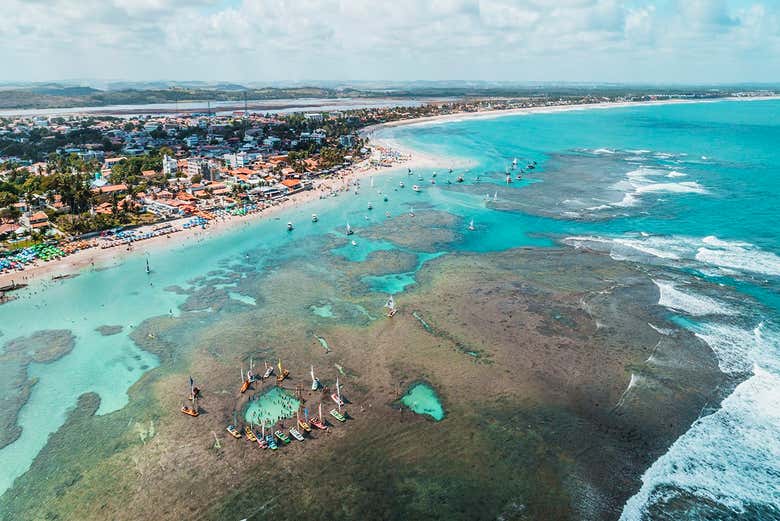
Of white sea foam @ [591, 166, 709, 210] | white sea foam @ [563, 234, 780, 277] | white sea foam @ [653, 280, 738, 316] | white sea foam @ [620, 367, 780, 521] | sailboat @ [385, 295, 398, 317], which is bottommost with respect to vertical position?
white sea foam @ [620, 367, 780, 521]

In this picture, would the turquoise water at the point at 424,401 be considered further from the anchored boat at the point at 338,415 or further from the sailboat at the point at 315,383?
the sailboat at the point at 315,383

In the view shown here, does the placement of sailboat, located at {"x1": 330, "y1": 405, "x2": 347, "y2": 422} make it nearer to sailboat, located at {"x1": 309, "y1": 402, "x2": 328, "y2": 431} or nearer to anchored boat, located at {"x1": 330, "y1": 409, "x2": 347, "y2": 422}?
anchored boat, located at {"x1": 330, "y1": 409, "x2": 347, "y2": 422}

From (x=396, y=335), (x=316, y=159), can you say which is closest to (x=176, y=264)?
(x=396, y=335)

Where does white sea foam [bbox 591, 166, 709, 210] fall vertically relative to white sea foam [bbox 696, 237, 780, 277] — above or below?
above

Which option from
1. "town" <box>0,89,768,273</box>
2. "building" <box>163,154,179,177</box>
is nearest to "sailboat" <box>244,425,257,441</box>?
"town" <box>0,89,768,273</box>

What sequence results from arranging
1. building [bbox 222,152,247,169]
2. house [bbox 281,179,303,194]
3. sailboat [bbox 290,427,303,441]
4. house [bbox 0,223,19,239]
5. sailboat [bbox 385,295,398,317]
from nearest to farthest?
sailboat [bbox 290,427,303,441] < sailboat [bbox 385,295,398,317] < house [bbox 0,223,19,239] < house [bbox 281,179,303,194] < building [bbox 222,152,247,169]

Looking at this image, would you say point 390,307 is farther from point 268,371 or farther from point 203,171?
point 203,171
